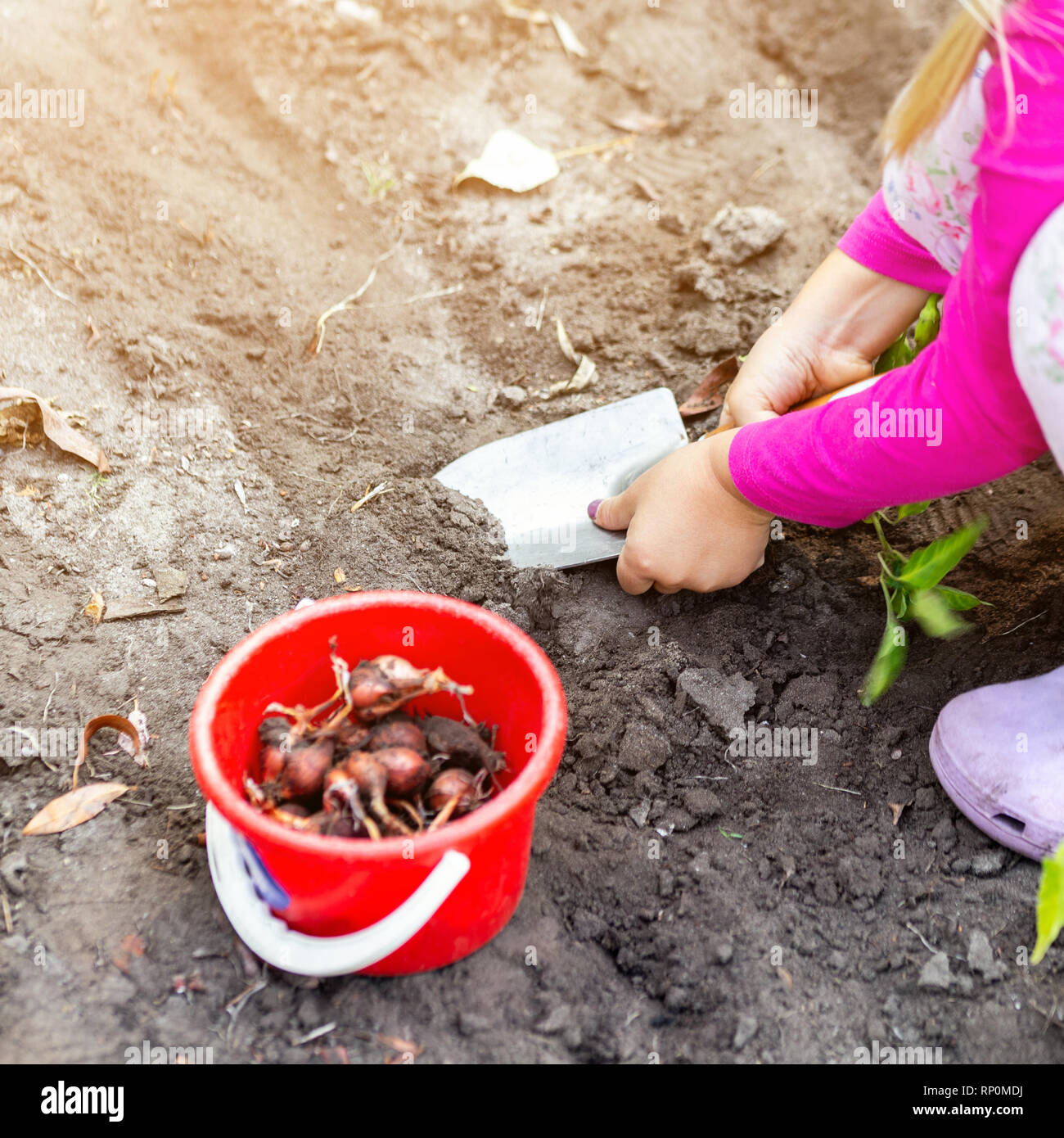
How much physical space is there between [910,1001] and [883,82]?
2.45 metres

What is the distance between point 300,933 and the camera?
→ 110 cm

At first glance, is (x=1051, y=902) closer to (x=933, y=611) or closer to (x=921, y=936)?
(x=921, y=936)

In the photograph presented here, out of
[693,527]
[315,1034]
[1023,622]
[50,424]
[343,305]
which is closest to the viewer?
[315,1034]

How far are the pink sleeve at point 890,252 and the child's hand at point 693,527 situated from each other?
396mm

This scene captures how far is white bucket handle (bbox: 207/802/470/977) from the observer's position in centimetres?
96

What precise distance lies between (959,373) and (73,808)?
126 centimetres

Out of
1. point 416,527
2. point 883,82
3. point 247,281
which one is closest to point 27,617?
point 416,527

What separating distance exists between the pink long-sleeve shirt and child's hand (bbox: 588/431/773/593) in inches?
2.7

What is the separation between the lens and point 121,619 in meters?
1.52

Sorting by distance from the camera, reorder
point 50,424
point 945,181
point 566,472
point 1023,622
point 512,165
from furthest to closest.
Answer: point 512,165
point 566,472
point 50,424
point 1023,622
point 945,181

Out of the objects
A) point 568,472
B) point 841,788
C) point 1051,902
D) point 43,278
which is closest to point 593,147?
point 568,472

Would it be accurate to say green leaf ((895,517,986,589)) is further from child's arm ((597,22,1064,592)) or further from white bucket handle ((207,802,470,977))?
white bucket handle ((207,802,470,977))

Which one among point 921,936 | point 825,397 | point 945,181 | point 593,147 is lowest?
point 921,936

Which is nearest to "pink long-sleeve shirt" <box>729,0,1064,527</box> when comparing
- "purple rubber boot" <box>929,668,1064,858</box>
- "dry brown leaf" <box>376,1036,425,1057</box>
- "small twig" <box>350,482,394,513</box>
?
"purple rubber boot" <box>929,668,1064,858</box>
